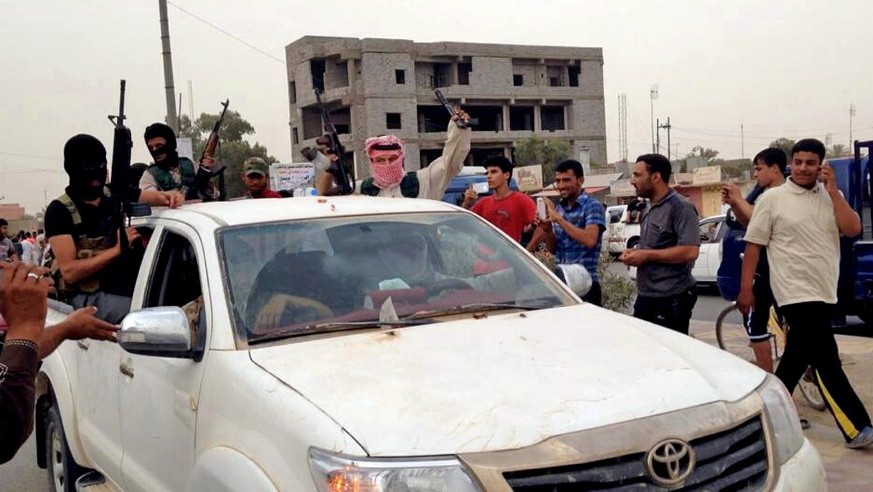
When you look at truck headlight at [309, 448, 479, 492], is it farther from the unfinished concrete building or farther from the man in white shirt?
the unfinished concrete building

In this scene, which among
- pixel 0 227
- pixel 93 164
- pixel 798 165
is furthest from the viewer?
pixel 0 227

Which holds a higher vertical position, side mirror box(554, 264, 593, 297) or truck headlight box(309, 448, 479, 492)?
side mirror box(554, 264, 593, 297)

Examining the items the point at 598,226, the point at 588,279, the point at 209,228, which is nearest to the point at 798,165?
the point at 598,226

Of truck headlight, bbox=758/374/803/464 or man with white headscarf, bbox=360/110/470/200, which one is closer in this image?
truck headlight, bbox=758/374/803/464

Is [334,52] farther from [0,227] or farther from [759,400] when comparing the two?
[759,400]

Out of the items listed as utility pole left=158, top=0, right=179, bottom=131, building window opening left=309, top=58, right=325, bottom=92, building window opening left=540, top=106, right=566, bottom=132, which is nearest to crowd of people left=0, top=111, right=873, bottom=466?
utility pole left=158, top=0, right=179, bottom=131

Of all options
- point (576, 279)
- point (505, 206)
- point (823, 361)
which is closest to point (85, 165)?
point (576, 279)

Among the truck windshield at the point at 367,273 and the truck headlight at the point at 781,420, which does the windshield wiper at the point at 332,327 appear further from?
the truck headlight at the point at 781,420

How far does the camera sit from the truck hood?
2232 mm

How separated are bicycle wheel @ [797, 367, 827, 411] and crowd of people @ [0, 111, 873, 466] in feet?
1.14

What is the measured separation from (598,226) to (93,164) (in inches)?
137

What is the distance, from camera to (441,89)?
6234 centimetres

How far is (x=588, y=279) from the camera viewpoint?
382 centimetres

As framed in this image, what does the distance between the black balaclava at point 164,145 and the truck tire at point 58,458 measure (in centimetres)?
178
